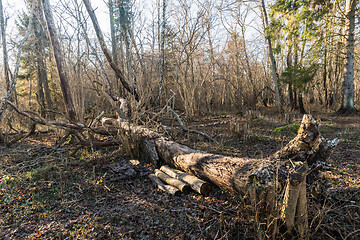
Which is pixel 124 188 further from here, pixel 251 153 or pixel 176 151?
pixel 251 153

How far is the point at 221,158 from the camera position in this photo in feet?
9.34

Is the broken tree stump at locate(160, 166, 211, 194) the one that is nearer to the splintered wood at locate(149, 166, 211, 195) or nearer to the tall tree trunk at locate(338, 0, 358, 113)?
the splintered wood at locate(149, 166, 211, 195)

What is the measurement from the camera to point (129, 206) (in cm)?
270

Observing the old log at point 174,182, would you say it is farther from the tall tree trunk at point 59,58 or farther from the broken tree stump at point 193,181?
the tall tree trunk at point 59,58

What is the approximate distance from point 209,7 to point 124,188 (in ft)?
28.7

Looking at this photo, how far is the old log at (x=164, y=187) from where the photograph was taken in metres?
2.89

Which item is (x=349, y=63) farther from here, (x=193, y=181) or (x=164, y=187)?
(x=164, y=187)

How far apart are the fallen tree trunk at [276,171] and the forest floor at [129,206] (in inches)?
6.2

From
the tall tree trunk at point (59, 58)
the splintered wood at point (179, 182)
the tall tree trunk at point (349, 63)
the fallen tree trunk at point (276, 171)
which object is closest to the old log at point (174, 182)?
the splintered wood at point (179, 182)

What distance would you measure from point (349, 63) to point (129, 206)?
10713 millimetres

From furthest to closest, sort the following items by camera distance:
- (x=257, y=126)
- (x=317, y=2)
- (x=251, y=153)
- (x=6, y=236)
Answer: (x=317, y=2) < (x=257, y=126) < (x=251, y=153) < (x=6, y=236)

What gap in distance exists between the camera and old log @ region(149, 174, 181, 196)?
9.48 ft

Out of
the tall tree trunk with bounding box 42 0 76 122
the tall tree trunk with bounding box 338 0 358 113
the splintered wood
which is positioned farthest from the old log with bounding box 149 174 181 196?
the tall tree trunk with bounding box 338 0 358 113

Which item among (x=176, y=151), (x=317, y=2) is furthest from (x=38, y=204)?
(x=317, y=2)
